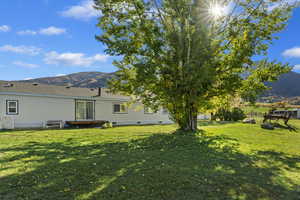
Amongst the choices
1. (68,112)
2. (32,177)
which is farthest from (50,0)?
(32,177)

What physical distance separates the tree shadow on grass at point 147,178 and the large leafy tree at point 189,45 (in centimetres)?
407

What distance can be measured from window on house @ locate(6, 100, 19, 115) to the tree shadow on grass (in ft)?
36.3

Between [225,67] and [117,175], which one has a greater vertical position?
[225,67]

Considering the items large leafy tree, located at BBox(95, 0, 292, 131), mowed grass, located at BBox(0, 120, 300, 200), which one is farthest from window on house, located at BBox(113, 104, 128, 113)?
mowed grass, located at BBox(0, 120, 300, 200)

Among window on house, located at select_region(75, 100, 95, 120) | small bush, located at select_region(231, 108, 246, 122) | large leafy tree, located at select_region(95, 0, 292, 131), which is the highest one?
large leafy tree, located at select_region(95, 0, 292, 131)

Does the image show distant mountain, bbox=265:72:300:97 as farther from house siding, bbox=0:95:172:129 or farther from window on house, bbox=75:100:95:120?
window on house, bbox=75:100:95:120

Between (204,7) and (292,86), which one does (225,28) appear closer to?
(204,7)

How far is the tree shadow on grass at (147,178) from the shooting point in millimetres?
2910

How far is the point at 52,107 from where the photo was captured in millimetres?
15711

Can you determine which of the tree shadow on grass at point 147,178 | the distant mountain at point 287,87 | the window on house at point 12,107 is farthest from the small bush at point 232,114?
the distant mountain at point 287,87

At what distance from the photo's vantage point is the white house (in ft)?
46.1

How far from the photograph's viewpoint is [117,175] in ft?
12.1

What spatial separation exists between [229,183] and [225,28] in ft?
27.3

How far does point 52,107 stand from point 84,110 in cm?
270
